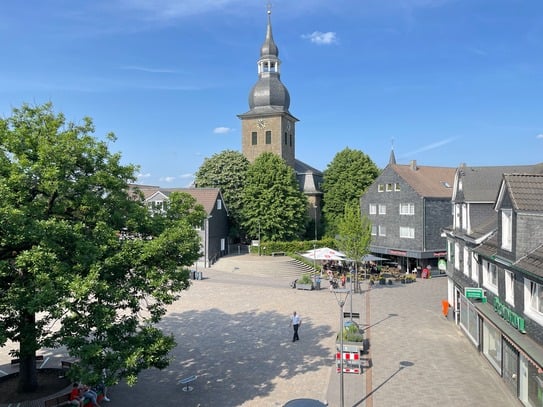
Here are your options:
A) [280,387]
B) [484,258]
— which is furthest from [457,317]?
[280,387]

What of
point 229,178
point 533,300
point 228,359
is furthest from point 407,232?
point 533,300

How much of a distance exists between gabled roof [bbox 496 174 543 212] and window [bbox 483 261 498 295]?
4203 mm

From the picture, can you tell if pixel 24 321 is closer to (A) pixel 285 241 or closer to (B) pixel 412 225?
(B) pixel 412 225

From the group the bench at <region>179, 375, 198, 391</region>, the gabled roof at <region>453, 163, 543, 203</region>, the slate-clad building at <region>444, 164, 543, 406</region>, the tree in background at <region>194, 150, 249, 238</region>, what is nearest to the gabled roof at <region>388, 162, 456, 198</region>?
the gabled roof at <region>453, 163, 543, 203</region>

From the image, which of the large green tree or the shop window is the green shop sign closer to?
the shop window

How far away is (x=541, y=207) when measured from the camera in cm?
1377

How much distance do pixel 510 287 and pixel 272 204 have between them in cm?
3709

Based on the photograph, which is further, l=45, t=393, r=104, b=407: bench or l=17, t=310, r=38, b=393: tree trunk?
l=45, t=393, r=104, b=407: bench

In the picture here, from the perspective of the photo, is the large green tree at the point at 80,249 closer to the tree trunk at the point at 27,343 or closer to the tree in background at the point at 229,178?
the tree trunk at the point at 27,343

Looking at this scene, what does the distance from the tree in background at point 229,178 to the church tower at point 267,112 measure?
9.31 m

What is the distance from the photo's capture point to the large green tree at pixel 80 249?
1069 centimetres

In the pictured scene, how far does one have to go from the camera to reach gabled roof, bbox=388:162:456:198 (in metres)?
44.4

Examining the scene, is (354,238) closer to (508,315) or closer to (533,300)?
(508,315)

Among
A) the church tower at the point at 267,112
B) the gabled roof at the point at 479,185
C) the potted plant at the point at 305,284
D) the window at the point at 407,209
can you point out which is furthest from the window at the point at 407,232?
the church tower at the point at 267,112
